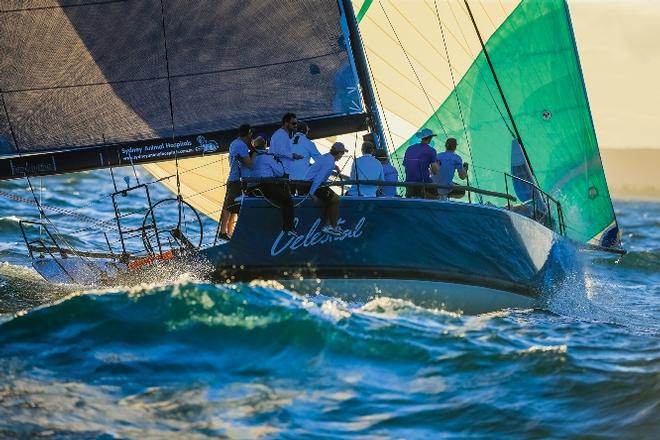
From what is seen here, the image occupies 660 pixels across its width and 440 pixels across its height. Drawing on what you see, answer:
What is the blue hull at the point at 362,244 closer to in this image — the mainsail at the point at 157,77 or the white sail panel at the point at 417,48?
the mainsail at the point at 157,77

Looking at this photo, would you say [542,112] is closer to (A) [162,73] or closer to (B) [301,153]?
(B) [301,153]

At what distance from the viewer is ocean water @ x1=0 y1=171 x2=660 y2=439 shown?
7.92 metres

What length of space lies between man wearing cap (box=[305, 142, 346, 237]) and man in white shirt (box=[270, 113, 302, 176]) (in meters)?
0.51

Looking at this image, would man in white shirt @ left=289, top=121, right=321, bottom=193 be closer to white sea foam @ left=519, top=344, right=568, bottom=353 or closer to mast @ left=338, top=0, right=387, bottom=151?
mast @ left=338, top=0, right=387, bottom=151

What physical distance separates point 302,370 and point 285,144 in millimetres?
3552

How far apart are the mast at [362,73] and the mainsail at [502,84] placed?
336 cm

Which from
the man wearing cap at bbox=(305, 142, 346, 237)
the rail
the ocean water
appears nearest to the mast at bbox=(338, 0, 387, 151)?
the rail

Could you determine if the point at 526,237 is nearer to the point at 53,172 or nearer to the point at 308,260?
the point at 308,260

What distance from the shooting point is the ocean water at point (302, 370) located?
7.92 metres

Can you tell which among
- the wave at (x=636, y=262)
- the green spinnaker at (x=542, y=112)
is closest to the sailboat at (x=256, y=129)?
the green spinnaker at (x=542, y=112)

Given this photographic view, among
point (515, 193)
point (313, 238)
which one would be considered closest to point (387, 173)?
point (313, 238)

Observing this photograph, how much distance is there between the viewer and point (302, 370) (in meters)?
8.95

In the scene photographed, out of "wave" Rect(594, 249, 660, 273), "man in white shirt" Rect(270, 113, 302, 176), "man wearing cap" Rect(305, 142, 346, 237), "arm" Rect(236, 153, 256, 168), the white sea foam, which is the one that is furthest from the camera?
"wave" Rect(594, 249, 660, 273)

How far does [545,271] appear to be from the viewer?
13.4 metres
